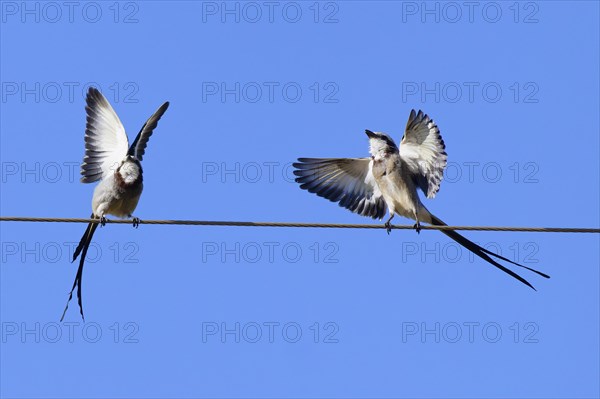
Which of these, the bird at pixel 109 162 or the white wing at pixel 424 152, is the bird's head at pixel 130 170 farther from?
the white wing at pixel 424 152

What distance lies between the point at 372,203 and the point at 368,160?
41cm

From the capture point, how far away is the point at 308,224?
7.24 meters

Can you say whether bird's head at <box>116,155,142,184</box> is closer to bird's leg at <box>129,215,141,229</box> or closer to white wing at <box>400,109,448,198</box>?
bird's leg at <box>129,215,141,229</box>

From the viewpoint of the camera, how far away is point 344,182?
10352mm

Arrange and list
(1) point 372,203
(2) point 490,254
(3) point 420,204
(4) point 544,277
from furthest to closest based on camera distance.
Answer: (1) point 372,203
(3) point 420,204
(2) point 490,254
(4) point 544,277

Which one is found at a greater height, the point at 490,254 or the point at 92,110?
the point at 92,110

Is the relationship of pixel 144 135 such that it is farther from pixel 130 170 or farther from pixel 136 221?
pixel 136 221

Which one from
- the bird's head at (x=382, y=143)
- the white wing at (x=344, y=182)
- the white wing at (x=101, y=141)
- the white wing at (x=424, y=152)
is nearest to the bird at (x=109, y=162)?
the white wing at (x=101, y=141)

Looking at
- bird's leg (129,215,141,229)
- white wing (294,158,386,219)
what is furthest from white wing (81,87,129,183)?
white wing (294,158,386,219)

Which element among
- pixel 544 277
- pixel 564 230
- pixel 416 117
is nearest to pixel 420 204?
pixel 416 117

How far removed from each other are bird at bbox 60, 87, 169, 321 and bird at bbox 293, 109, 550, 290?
153 centimetres

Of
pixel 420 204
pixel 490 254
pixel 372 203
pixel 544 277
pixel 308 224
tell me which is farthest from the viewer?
pixel 372 203

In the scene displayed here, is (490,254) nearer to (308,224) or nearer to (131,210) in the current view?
(308,224)

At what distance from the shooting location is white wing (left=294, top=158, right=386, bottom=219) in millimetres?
10219
